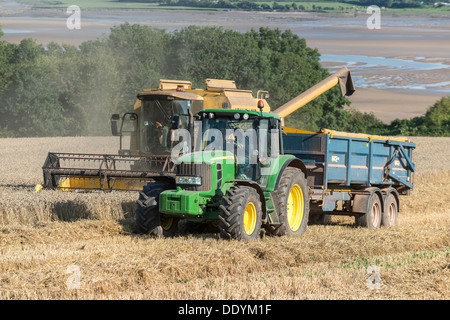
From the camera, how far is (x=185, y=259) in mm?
7926

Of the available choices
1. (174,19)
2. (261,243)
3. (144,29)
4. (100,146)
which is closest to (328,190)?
(261,243)

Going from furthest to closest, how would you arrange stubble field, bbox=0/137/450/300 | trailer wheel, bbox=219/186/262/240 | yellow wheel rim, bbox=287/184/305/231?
yellow wheel rim, bbox=287/184/305/231
trailer wheel, bbox=219/186/262/240
stubble field, bbox=0/137/450/300

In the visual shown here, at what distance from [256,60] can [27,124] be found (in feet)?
61.2

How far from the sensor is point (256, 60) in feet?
157

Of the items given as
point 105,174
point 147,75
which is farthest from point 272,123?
point 147,75

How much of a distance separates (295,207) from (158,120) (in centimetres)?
503

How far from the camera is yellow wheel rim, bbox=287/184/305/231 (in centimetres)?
1069

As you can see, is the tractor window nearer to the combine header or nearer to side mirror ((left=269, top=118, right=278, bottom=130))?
the combine header

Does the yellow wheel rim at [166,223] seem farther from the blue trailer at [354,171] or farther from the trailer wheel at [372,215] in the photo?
the trailer wheel at [372,215]

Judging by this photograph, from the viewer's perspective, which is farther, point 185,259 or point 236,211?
point 236,211

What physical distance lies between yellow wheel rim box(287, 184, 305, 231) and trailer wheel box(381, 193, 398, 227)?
10.2 feet
